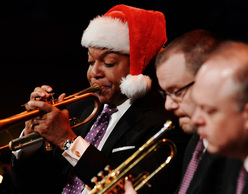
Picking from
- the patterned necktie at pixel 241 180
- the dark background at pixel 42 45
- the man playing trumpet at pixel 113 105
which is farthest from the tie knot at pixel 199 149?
the dark background at pixel 42 45

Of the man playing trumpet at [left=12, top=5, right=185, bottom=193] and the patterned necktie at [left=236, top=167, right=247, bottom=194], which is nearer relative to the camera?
the patterned necktie at [left=236, top=167, right=247, bottom=194]

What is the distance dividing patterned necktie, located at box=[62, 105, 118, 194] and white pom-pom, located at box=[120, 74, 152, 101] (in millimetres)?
219

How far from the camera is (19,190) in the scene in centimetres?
285

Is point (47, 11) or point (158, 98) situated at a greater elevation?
point (47, 11)

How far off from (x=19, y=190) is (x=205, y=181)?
5.53ft

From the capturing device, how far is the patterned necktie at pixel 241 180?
5.00ft

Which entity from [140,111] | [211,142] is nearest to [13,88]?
[140,111]

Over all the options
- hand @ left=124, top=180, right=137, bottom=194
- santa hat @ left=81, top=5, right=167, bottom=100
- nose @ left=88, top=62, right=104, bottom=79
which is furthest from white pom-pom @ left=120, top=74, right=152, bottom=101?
hand @ left=124, top=180, right=137, bottom=194

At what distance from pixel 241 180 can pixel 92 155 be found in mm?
994

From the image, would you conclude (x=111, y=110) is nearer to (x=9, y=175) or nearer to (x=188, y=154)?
(x=188, y=154)

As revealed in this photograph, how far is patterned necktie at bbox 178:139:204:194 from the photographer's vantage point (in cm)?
198

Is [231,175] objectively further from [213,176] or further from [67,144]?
[67,144]

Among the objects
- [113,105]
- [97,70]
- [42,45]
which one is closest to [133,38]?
[97,70]

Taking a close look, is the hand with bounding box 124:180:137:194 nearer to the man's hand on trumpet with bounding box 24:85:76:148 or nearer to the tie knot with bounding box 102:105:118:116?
the man's hand on trumpet with bounding box 24:85:76:148
